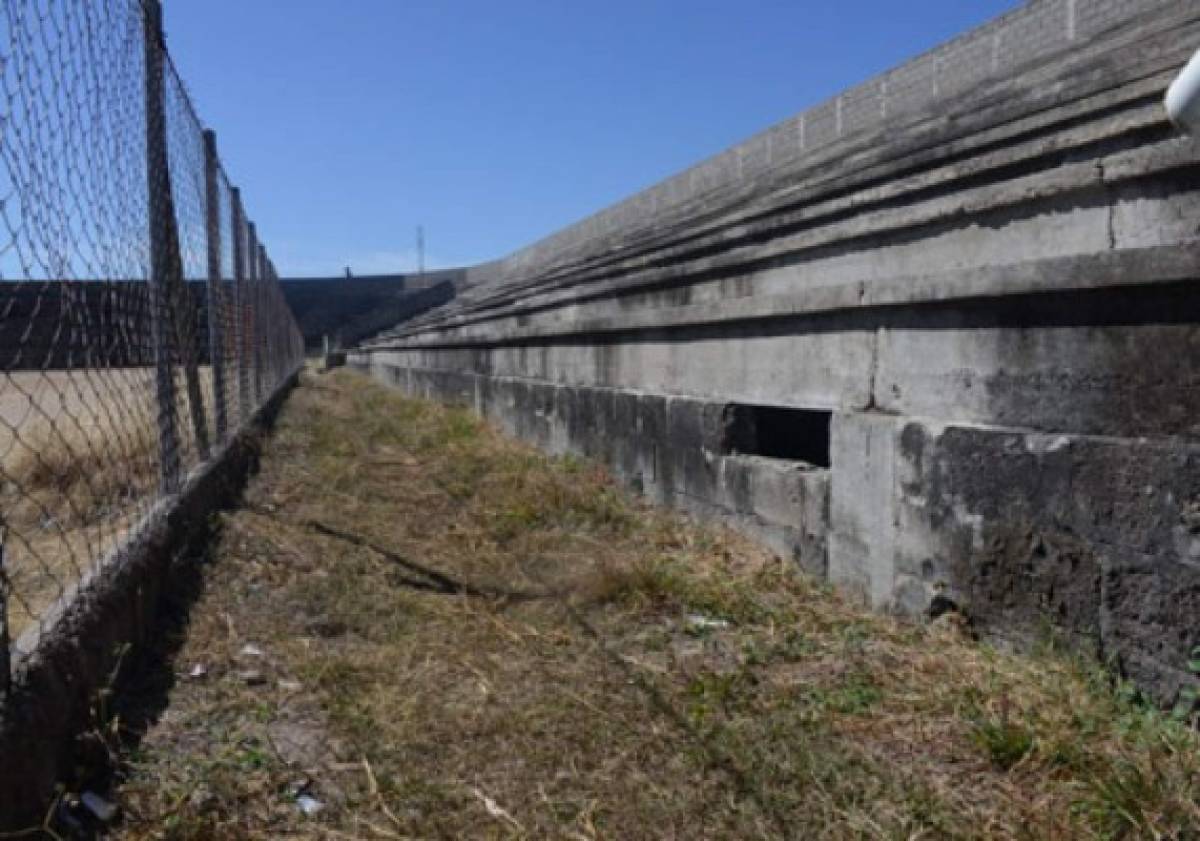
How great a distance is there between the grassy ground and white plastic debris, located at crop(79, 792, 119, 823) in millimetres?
44

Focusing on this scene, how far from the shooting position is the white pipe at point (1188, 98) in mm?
1262

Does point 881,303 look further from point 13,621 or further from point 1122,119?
point 13,621

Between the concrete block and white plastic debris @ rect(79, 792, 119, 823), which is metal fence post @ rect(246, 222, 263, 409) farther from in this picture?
white plastic debris @ rect(79, 792, 119, 823)

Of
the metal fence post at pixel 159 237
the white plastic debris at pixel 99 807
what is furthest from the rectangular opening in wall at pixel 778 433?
the white plastic debris at pixel 99 807

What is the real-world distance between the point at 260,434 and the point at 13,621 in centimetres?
474

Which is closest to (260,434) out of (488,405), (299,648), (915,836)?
(488,405)

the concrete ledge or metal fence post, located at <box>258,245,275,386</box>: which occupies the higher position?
metal fence post, located at <box>258,245,275,386</box>

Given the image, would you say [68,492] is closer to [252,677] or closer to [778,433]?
[252,677]

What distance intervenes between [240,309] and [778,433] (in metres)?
4.45

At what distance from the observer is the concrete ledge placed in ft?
5.82

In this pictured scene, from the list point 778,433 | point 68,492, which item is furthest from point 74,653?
point 778,433

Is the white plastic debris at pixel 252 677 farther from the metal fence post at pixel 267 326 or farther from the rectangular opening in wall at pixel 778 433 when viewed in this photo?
the metal fence post at pixel 267 326

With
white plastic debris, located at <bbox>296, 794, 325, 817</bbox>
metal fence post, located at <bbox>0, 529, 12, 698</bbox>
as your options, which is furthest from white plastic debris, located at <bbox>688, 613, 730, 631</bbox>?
metal fence post, located at <bbox>0, 529, 12, 698</bbox>

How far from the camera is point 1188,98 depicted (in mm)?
1268
